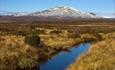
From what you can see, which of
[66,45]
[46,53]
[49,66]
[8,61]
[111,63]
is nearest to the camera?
[111,63]

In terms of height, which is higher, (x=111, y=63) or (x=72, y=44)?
(x=111, y=63)

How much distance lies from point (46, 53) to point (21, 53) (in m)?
6.75

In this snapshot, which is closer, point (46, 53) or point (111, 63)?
point (111, 63)

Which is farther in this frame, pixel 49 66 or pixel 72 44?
pixel 72 44

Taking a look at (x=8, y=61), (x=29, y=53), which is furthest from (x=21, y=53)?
(x=8, y=61)

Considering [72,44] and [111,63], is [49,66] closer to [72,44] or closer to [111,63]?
[111,63]

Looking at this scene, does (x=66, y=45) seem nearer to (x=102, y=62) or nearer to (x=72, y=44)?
(x=72, y=44)

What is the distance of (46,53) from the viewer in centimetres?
3088

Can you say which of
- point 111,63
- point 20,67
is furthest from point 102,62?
point 20,67

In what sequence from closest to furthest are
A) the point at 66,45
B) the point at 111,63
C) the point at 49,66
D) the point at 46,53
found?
the point at 111,63 < the point at 49,66 < the point at 46,53 < the point at 66,45

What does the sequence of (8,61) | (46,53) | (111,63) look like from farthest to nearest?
(46,53)
(8,61)
(111,63)

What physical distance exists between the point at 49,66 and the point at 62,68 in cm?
193

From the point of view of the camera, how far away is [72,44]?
41.4 m

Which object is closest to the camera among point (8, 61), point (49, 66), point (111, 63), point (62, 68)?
point (111, 63)
